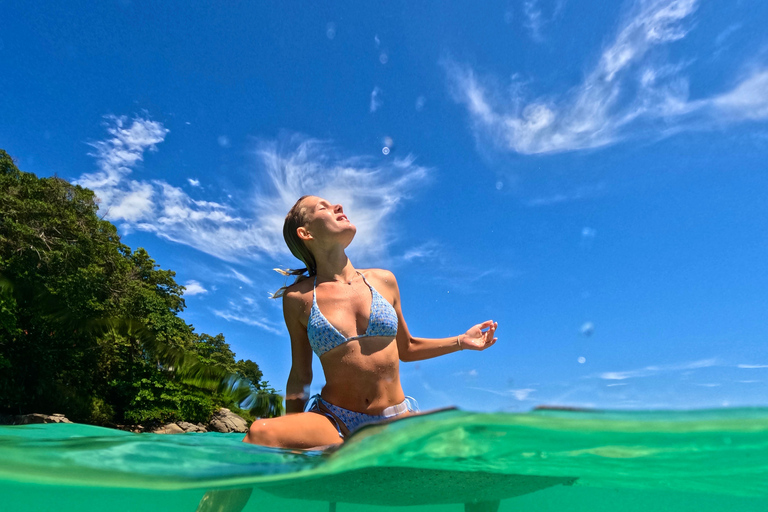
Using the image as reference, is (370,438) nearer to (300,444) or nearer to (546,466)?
(300,444)

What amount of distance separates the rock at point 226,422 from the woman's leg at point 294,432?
75.6ft

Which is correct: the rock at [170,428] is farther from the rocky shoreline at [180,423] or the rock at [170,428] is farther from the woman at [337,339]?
the woman at [337,339]

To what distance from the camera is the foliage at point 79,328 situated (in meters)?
21.4

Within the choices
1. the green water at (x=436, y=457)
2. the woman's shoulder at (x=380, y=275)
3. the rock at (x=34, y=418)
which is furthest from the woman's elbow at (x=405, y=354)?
the rock at (x=34, y=418)

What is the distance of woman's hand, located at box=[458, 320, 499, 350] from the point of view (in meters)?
4.37

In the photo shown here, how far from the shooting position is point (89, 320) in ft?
74.3

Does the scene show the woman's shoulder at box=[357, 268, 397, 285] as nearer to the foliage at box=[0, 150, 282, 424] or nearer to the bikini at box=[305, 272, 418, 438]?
the bikini at box=[305, 272, 418, 438]

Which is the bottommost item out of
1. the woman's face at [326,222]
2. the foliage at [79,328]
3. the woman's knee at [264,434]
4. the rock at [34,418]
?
the woman's knee at [264,434]

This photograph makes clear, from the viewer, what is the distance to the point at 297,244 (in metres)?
4.56

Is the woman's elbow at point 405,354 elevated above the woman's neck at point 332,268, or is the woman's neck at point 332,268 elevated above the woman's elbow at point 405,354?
the woman's neck at point 332,268

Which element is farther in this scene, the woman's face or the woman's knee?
the woman's face

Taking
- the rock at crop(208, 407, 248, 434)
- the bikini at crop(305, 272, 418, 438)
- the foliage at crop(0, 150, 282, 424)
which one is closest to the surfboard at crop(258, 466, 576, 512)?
the bikini at crop(305, 272, 418, 438)

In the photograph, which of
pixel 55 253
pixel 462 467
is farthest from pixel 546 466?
pixel 55 253

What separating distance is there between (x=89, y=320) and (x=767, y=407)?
1007 inches
